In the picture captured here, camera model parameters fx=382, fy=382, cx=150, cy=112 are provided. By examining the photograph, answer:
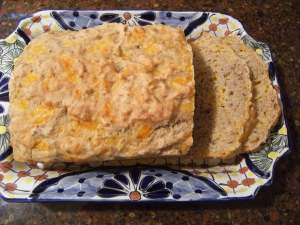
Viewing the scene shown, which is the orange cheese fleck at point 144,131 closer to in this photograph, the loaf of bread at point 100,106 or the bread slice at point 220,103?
the loaf of bread at point 100,106

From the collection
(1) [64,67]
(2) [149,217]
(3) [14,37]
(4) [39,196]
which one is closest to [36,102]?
(1) [64,67]

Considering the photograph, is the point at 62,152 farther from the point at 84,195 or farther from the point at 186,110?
the point at 186,110

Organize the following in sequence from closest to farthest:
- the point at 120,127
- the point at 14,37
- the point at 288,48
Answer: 1. the point at 120,127
2. the point at 14,37
3. the point at 288,48

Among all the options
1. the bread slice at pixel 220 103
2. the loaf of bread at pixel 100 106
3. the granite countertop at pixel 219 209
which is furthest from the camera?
the granite countertop at pixel 219 209

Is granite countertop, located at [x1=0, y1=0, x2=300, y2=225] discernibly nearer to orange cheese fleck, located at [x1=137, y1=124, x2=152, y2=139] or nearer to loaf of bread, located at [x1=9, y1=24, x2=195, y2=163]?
loaf of bread, located at [x1=9, y1=24, x2=195, y2=163]

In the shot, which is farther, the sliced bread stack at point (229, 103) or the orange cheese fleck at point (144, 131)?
the sliced bread stack at point (229, 103)

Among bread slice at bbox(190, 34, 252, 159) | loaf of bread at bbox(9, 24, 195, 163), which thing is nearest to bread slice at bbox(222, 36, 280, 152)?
bread slice at bbox(190, 34, 252, 159)

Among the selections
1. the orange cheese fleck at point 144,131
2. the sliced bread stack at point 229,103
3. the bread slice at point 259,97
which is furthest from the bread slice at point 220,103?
the orange cheese fleck at point 144,131
